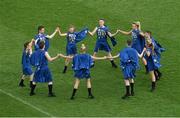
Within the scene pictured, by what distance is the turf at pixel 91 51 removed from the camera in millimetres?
20141

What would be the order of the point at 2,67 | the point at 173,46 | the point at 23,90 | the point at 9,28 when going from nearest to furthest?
the point at 23,90 → the point at 2,67 → the point at 173,46 → the point at 9,28

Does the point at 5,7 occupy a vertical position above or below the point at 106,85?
above

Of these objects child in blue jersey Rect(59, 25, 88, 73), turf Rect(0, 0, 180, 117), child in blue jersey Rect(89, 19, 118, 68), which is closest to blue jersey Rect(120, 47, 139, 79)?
turf Rect(0, 0, 180, 117)

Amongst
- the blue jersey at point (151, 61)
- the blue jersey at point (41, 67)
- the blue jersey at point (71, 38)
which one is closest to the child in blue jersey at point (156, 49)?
the blue jersey at point (151, 61)

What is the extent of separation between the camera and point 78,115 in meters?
19.4

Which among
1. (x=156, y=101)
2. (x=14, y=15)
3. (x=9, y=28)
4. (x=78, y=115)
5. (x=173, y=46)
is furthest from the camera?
(x=14, y=15)

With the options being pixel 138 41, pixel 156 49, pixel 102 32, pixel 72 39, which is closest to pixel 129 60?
pixel 156 49

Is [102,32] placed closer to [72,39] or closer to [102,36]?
[102,36]

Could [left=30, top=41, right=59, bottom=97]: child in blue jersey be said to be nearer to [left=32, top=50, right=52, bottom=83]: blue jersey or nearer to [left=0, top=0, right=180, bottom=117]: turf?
[left=32, top=50, right=52, bottom=83]: blue jersey

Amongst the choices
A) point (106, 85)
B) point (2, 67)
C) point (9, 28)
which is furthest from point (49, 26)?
point (106, 85)

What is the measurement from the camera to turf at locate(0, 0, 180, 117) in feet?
66.1

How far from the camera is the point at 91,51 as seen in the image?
88.5 feet

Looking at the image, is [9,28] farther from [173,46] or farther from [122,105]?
[122,105]

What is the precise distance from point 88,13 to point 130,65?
1153 cm
